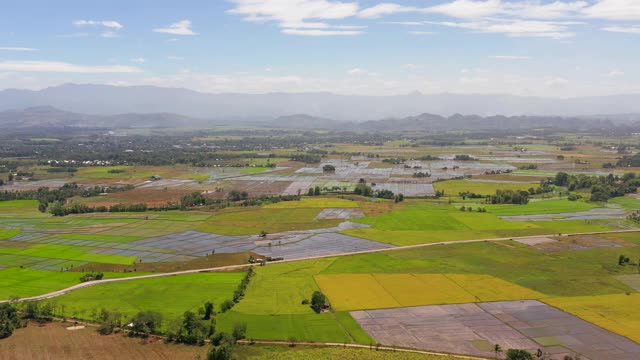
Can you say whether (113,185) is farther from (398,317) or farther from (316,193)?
(398,317)

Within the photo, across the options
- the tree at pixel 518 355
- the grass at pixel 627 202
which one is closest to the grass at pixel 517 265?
the tree at pixel 518 355

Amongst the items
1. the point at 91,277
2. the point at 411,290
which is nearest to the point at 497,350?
the point at 411,290

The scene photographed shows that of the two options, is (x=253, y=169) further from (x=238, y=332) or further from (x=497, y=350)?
(x=497, y=350)

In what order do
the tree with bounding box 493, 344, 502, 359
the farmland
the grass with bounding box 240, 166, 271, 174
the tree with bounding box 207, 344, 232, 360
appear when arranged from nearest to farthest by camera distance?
the tree with bounding box 207, 344, 232, 360 → the tree with bounding box 493, 344, 502, 359 → the farmland → the grass with bounding box 240, 166, 271, 174

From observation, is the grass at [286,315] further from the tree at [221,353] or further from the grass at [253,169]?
the grass at [253,169]

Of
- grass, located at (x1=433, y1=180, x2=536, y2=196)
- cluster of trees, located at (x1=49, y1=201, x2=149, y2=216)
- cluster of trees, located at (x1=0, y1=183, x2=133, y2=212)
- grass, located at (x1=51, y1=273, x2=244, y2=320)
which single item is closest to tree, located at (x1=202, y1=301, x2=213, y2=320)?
grass, located at (x1=51, y1=273, x2=244, y2=320)

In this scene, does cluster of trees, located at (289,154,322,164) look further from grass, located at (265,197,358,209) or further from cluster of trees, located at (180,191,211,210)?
cluster of trees, located at (180,191,211,210)
